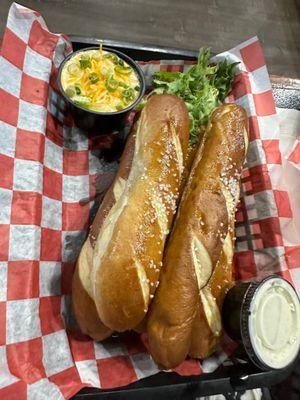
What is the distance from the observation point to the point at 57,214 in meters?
1.59

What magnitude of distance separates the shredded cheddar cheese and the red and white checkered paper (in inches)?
4.9

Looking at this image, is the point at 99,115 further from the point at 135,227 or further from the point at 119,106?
the point at 135,227

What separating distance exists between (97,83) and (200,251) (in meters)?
0.80

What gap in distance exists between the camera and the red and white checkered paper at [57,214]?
128cm

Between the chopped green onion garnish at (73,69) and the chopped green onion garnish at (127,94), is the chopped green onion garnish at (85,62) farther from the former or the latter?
the chopped green onion garnish at (127,94)

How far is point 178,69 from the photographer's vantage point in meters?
2.00

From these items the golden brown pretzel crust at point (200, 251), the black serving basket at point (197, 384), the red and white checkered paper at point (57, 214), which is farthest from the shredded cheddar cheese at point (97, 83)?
the black serving basket at point (197, 384)

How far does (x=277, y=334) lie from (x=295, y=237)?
0.50 metres

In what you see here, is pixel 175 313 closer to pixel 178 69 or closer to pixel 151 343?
pixel 151 343

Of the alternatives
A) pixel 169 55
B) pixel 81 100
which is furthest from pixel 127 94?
pixel 169 55

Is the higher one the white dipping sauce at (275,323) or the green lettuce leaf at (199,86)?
the green lettuce leaf at (199,86)

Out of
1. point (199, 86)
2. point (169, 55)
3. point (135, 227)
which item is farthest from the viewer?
point (169, 55)

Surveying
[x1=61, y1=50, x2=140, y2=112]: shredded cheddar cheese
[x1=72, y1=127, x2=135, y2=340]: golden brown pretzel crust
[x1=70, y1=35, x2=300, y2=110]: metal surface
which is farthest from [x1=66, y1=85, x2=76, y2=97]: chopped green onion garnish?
[x1=72, y1=127, x2=135, y2=340]: golden brown pretzel crust

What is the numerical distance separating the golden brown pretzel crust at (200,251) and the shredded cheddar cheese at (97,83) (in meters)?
0.38
